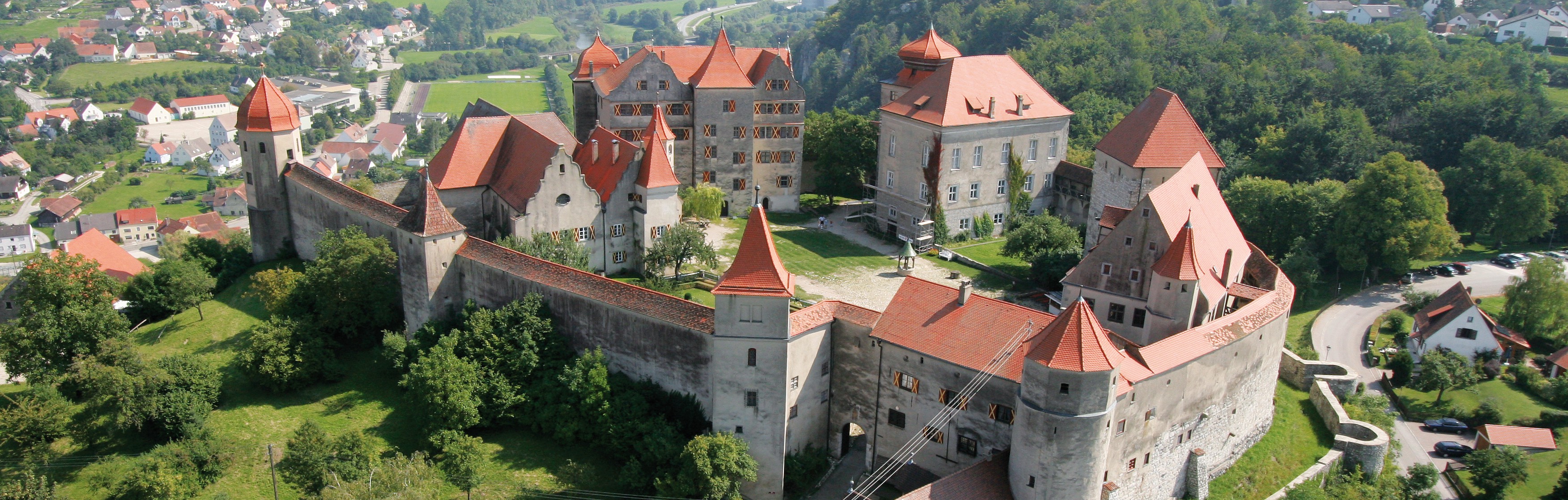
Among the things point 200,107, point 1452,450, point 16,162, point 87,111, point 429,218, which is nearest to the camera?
point 429,218

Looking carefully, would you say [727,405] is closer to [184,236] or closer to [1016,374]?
[1016,374]

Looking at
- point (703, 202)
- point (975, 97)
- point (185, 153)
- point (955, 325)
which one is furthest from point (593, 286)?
point (185, 153)

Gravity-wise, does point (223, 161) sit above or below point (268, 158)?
below

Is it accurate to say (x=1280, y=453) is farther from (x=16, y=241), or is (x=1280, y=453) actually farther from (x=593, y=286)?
(x=16, y=241)

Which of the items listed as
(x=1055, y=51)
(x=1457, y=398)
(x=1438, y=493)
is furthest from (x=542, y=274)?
(x=1055, y=51)

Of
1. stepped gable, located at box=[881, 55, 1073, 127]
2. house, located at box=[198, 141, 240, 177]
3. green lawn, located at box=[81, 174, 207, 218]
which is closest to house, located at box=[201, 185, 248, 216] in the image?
green lawn, located at box=[81, 174, 207, 218]

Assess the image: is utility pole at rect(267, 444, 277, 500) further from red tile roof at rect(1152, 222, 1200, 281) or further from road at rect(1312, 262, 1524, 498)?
road at rect(1312, 262, 1524, 498)

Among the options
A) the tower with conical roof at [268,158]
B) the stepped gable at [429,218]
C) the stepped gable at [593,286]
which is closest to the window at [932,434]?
the stepped gable at [593,286]
